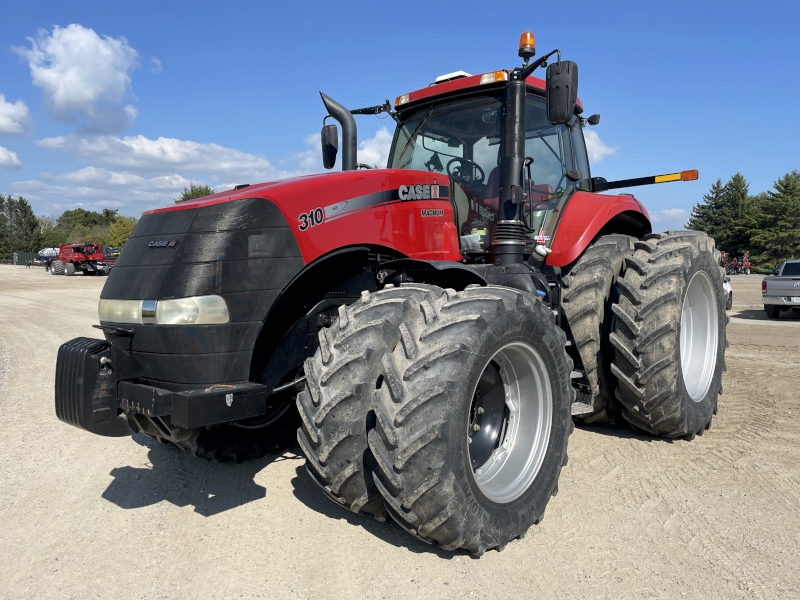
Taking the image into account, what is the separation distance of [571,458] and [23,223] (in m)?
85.7

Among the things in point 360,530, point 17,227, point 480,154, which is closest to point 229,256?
point 360,530

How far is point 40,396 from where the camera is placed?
257 inches

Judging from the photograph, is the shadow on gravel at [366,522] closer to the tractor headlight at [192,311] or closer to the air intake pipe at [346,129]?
the tractor headlight at [192,311]

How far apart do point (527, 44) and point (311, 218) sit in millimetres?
1906

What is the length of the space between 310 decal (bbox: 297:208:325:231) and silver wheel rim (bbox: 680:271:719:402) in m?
3.50

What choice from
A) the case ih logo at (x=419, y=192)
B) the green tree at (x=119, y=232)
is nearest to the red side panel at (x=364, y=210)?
the case ih logo at (x=419, y=192)

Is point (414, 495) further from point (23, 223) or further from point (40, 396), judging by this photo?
point (23, 223)

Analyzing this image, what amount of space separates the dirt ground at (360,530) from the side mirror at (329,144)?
2.28 meters

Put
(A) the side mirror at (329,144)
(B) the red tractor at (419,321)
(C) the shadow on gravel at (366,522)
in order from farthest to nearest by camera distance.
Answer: (A) the side mirror at (329,144), (C) the shadow on gravel at (366,522), (B) the red tractor at (419,321)

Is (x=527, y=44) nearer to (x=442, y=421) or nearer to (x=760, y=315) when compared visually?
(x=442, y=421)

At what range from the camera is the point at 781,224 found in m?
46.2

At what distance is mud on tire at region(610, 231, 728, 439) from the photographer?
4227mm

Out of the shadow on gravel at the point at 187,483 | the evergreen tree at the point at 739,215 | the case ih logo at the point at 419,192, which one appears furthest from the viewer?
the evergreen tree at the point at 739,215

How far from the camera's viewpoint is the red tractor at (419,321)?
2770 mm
